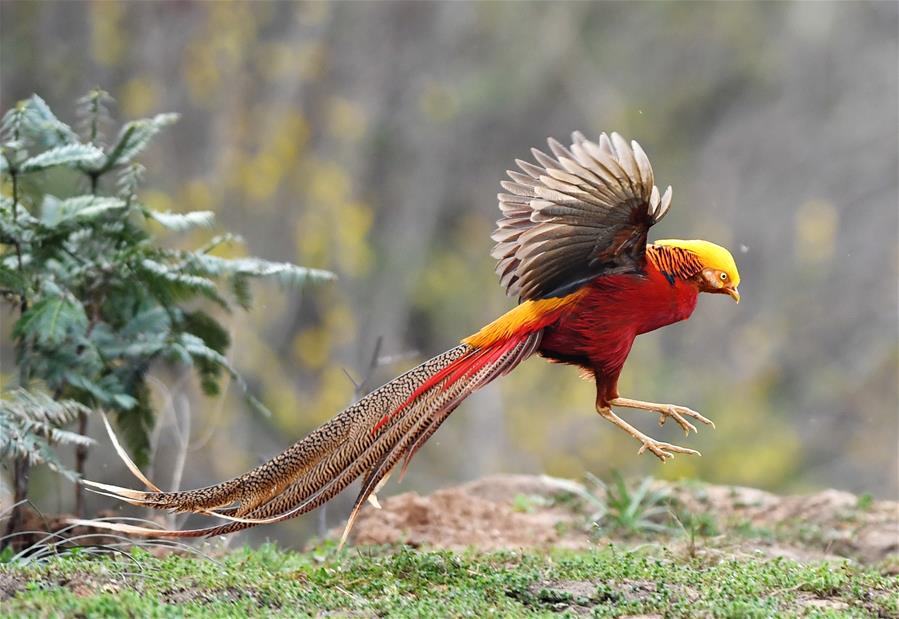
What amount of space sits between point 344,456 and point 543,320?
1173mm

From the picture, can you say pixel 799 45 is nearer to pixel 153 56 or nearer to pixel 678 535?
pixel 153 56

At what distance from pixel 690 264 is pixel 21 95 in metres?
11.0

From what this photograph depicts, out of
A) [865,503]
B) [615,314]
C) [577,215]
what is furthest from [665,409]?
[865,503]

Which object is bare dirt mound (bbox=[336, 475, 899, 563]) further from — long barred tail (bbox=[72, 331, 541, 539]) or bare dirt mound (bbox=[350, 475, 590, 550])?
long barred tail (bbox=[72, 331, 541, 539])

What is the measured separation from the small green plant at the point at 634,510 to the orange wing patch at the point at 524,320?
232 centimetres

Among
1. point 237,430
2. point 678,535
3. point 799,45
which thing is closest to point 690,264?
point 678,535

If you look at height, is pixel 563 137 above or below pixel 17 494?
above

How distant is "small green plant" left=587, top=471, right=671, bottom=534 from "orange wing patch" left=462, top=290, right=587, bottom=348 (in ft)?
7.62

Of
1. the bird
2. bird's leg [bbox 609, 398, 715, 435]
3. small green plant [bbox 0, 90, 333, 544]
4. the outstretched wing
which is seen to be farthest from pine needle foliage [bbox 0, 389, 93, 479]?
bird's leg [bbox 609, 398, 715, 435]

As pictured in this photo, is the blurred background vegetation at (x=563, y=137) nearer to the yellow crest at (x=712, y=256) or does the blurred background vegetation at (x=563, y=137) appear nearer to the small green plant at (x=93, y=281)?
the small green plant at (x=93, y=281)

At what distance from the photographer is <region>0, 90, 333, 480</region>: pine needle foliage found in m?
5.99

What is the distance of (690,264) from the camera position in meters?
5.45

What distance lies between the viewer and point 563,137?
17.4 m

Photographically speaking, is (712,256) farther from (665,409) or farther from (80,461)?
(80,461)
